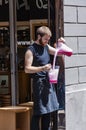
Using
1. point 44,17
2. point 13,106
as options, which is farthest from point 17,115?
point 44,17

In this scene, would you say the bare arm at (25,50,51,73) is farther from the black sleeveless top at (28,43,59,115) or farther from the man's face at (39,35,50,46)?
the man's face at (39,35,50,46)

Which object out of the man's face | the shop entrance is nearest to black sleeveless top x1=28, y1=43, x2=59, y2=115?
the man's face

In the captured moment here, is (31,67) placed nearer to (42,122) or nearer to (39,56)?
(39,56)

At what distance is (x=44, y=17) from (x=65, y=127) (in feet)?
6.30

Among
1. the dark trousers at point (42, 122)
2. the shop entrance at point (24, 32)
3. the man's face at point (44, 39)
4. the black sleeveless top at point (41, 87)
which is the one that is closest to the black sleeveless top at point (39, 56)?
the black sleeveless top at point (41, 87)

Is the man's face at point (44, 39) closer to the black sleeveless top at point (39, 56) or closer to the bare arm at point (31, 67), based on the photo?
the black sleeveless top at point (39, 56)

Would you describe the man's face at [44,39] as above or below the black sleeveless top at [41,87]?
above

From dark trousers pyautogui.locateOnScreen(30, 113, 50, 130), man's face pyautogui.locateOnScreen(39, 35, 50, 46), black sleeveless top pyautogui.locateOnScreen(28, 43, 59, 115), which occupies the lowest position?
A: dark trousers pyautogui.locateOnScreen(30, 113, 50, 130)

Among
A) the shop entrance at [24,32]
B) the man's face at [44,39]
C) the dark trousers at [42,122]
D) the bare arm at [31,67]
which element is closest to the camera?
the bare arm at [31,67]

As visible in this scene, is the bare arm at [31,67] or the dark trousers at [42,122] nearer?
the bare arm at [31,67]

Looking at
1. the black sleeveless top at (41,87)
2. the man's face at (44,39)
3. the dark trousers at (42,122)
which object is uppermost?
the man's face at (44,39)

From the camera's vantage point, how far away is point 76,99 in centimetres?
917

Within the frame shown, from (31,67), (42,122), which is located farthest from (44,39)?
(42,122)

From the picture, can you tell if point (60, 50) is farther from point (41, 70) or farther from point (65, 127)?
point (65, 127)
